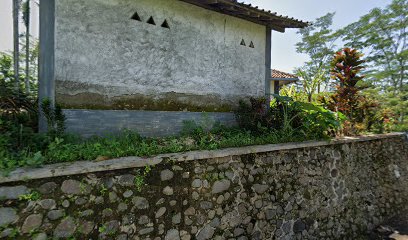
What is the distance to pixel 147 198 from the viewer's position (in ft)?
9.28

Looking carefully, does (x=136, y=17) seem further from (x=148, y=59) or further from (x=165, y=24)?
(x=148, y=59)

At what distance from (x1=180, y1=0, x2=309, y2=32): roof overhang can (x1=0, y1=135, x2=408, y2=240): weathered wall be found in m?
2.89

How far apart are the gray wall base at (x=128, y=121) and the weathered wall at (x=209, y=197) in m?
1.50

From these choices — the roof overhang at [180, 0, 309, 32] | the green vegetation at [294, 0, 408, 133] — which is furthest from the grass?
the green vegetation at [294, 0, 408, 133]

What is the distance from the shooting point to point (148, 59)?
4340mm

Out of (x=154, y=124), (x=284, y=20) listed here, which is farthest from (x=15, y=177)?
(x=284, y=20)

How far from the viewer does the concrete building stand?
11.9 feet

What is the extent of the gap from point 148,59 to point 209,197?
272cm

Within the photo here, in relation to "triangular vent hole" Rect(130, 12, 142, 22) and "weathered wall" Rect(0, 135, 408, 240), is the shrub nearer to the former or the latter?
"weathered wall" Rect(0, 135, 408, 240)

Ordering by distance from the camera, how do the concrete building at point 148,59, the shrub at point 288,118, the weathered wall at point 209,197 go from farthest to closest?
the shrub at point 288,118 < the concrete building at point 148,59 < the weathered wall at point 209,197

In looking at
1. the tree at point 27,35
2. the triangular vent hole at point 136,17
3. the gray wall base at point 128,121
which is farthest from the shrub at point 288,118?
the tree at point 27,35

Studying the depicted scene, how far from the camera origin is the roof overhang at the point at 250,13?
15.2ft

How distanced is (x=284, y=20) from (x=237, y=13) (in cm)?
116

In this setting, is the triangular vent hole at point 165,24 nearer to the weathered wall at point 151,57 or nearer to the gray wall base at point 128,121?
the weathered wall at point 151,57
